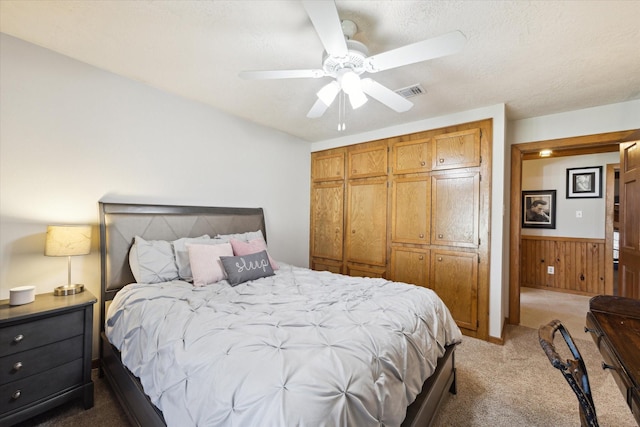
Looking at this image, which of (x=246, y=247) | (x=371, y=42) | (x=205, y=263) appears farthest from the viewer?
(x=246, y=247)

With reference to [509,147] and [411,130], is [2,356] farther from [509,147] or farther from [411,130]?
[509,147]

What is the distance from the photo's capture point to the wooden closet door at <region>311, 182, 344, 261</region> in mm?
4113

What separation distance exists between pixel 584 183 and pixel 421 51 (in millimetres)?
5053

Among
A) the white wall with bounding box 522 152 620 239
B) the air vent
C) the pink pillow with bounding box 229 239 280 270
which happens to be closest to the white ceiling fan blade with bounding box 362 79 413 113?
the air vent

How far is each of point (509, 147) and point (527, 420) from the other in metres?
2.84

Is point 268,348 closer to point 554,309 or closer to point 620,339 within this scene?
point 620,339

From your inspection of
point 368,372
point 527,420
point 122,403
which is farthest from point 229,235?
point 527,420

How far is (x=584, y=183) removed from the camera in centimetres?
457

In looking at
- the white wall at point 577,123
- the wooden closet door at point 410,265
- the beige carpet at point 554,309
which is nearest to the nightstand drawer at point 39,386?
the wooden closet door at point 410,265

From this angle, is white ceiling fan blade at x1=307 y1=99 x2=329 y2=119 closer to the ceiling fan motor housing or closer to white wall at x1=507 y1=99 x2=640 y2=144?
the ceiling fan motor housing

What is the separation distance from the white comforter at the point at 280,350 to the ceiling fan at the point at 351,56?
4.67ft

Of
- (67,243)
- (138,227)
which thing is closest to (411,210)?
(138,227)

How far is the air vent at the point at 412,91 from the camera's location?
2470mm

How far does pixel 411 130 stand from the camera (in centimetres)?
343
